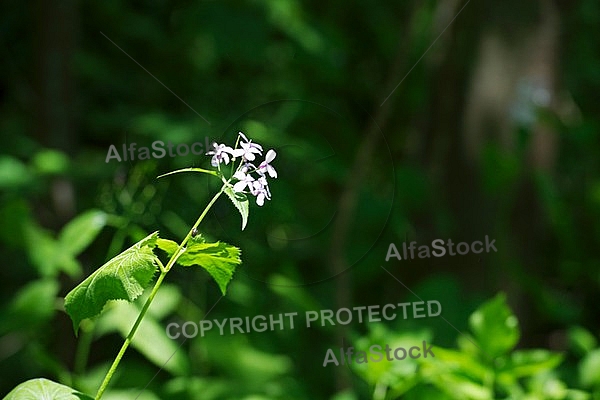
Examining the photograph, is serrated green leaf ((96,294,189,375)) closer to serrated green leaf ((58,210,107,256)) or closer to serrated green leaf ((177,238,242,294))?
serrated green leaf ((58,210,107,256))

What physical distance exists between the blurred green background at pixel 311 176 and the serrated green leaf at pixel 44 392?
11.1 inches

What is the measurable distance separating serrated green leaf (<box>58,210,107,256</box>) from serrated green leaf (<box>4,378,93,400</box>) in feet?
1.14

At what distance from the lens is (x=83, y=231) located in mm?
784

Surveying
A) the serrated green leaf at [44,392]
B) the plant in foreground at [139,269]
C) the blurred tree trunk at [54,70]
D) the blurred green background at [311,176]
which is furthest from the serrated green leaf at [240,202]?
the blurred tree trunk at [54,70]

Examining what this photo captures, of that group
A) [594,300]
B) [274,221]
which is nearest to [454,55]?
[594,300]

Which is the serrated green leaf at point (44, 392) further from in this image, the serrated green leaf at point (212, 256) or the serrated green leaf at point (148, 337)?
the serrated green leaf at point (148, 337)

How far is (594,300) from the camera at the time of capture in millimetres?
1335

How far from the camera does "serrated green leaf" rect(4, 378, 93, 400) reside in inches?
15.9

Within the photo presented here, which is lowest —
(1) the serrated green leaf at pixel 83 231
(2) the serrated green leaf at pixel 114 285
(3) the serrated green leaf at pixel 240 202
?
(2) the serrated green leaf at pixel 114 285

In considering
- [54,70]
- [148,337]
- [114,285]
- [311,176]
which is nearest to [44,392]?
[114,285]

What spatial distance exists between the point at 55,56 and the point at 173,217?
722 mm

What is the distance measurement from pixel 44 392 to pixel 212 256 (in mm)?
116

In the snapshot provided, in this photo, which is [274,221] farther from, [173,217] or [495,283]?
[495,283]

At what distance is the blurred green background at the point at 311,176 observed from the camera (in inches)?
34.9
